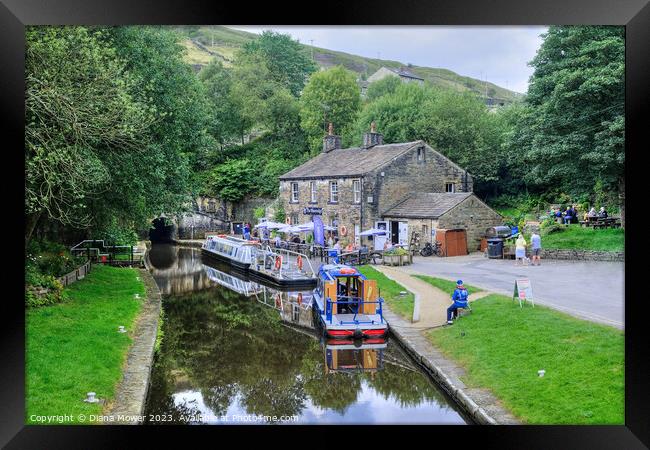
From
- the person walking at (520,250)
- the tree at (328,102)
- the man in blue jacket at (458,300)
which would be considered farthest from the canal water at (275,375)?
the tree at (328,102)

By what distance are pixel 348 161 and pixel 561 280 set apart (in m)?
12.3

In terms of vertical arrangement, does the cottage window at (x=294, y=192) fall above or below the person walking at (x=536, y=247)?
above

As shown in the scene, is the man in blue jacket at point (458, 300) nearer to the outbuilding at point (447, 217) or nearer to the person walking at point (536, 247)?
the person walking at point (536, 247)

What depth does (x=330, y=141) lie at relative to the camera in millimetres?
24125

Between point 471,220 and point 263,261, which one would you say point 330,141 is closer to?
point 263,261

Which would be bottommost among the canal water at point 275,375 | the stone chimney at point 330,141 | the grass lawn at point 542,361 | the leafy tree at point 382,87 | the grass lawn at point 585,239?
the canal water at point 275,375

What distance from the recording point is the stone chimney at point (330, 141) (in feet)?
78.7

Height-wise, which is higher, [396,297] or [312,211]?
[312,211]

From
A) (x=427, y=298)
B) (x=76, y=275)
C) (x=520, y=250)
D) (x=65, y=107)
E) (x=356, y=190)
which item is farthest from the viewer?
(x=356, y=190)

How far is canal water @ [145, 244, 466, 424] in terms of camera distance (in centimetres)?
731

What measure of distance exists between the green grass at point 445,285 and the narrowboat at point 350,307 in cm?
202

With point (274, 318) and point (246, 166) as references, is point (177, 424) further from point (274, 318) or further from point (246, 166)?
point (246, 166)

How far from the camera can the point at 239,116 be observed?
1773 cm

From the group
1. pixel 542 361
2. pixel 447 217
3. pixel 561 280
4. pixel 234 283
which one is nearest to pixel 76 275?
pixel 234 283
